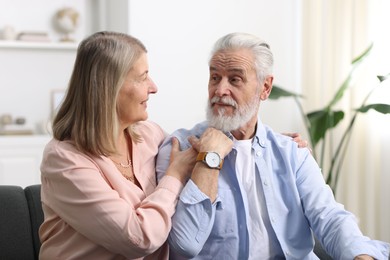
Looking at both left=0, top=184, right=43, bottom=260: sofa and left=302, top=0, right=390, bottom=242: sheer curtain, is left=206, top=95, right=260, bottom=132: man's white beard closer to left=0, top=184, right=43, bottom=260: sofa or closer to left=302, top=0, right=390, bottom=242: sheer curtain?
left=0, top=184, right=43, bottom=260: sofa

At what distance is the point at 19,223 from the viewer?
8.21 ft

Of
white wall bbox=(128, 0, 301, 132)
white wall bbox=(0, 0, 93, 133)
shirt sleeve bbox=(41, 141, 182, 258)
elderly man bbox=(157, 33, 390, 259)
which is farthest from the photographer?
white wall bbox=(0, 0, 93, 133)

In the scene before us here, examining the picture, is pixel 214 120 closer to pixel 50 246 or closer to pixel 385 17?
pixel 50 246

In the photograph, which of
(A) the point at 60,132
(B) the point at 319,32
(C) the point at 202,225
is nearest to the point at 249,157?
(C) the point at 202,225

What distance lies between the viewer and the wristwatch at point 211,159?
2.25 metres

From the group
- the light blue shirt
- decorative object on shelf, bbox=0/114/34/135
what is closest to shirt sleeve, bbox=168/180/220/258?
the light blue shirt

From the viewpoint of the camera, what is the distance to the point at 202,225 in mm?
2258

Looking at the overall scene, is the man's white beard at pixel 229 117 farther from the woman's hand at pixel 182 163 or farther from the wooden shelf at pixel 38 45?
the wooden shelf at pixel 38 45

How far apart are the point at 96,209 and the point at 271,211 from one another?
0.62 m

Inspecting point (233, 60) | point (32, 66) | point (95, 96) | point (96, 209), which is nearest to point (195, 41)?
point (32, 66)

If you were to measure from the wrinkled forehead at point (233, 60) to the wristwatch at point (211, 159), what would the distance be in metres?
0.33

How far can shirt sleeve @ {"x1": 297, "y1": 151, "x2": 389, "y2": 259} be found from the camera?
2.13m

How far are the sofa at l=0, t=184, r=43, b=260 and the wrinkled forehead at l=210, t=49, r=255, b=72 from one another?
80cm

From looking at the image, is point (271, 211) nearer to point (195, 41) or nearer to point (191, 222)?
point (191, 222)
